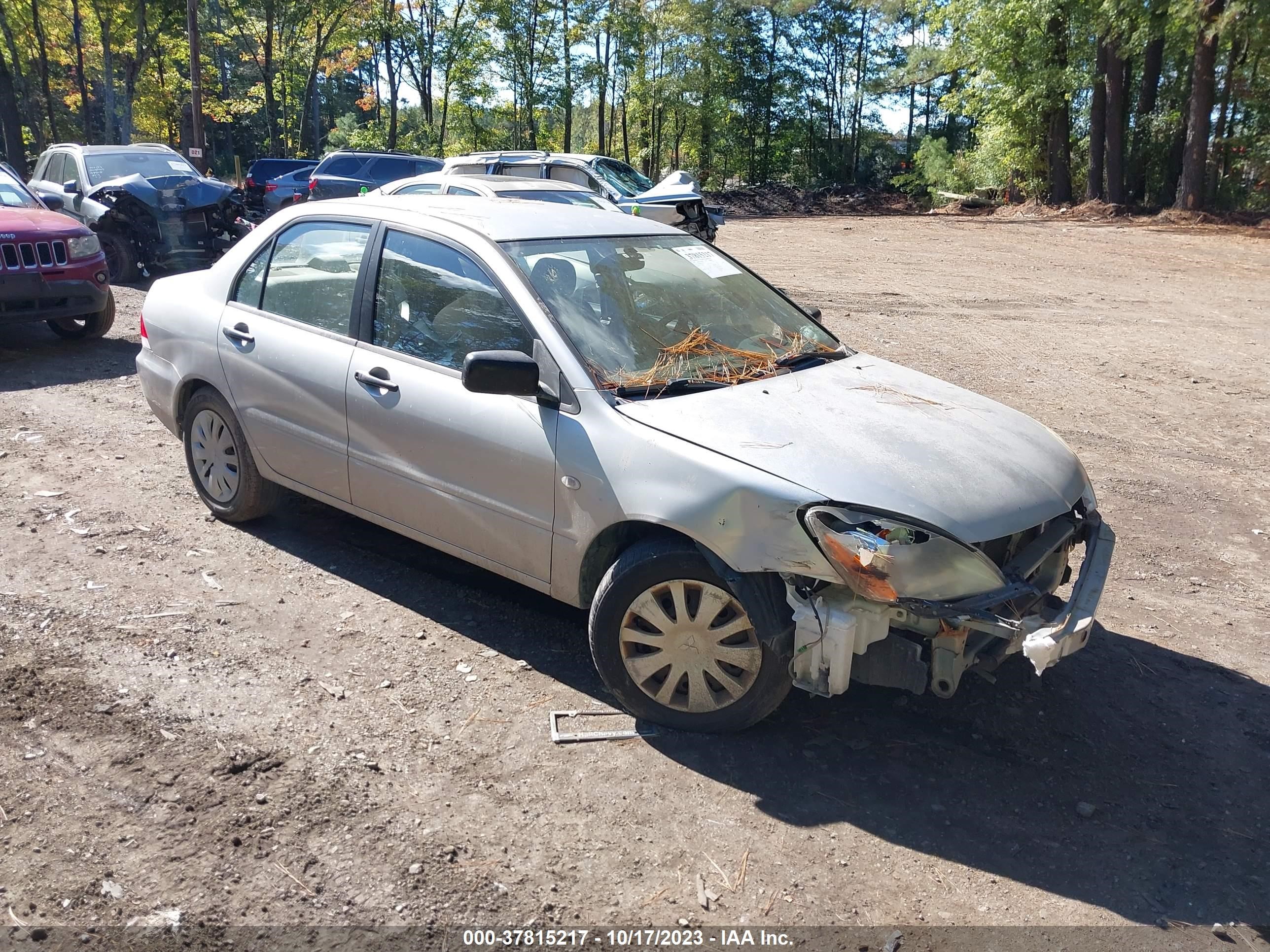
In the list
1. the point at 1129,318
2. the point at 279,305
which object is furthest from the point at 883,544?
the point at 1129,318


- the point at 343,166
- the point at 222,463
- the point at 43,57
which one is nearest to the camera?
the point at 222,463

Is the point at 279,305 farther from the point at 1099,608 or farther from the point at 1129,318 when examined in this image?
the point at 1129,318

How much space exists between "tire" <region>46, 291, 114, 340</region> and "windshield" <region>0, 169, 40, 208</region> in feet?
3.81

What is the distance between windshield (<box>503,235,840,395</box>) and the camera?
404cm

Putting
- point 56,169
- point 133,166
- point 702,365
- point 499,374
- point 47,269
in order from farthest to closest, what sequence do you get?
point 56,169
point 133,166
point 47,269
point 702,365
point 499,374

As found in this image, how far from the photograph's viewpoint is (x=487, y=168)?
55.9 ft

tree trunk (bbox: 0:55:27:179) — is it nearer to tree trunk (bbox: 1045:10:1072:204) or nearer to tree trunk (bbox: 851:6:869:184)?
tree trunk (bbox: 1045:10:1072:204)

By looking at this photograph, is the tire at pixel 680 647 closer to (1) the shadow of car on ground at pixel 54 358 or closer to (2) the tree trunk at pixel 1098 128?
(1) the shadow of car on ground at pixel 54 358

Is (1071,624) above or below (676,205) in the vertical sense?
below

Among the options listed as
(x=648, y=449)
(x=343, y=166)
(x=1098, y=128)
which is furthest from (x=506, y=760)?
(x=1098, y=128)

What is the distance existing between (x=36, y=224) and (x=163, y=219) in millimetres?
4976

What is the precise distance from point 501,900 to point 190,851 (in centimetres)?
95

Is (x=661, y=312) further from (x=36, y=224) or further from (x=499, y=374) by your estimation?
(x=36, y=224)

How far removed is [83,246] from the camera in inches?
379
